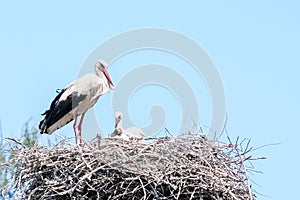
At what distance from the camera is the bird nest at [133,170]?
27.2 ft

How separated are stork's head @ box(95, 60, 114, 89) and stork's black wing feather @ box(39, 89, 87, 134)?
1.02ft

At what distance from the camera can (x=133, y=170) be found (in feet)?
27.2

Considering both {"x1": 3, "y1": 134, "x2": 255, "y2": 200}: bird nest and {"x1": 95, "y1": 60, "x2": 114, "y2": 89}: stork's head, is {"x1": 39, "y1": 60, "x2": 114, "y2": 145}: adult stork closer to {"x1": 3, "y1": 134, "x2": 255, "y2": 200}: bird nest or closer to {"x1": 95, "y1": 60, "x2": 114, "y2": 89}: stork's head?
{"x1": 95, "y1": 60, "x2": 114, "y2": 89}: stork's head

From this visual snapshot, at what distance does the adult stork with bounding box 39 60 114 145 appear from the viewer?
1025 cm

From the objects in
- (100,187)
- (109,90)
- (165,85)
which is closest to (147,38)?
(165,85)

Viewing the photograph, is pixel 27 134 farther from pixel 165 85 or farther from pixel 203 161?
pixel 203 161

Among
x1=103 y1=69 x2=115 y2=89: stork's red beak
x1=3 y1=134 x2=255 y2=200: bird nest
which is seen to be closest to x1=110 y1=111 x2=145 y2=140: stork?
x1=3 y1=134 x2=255 y2=200: bird nest

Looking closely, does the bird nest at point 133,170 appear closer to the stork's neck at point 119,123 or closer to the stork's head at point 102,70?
the stork's neck at point 119,123

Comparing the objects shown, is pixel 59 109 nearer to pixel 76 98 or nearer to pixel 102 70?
pixel 76 98

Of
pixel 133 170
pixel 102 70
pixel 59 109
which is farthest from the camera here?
pixel 102 70

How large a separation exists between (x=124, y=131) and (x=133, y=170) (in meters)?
1.23

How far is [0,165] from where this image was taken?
29.0ft

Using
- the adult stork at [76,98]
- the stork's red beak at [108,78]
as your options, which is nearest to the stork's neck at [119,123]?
the adult stork at [76,98]

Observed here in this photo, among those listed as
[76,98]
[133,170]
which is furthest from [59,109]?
[133,170]
